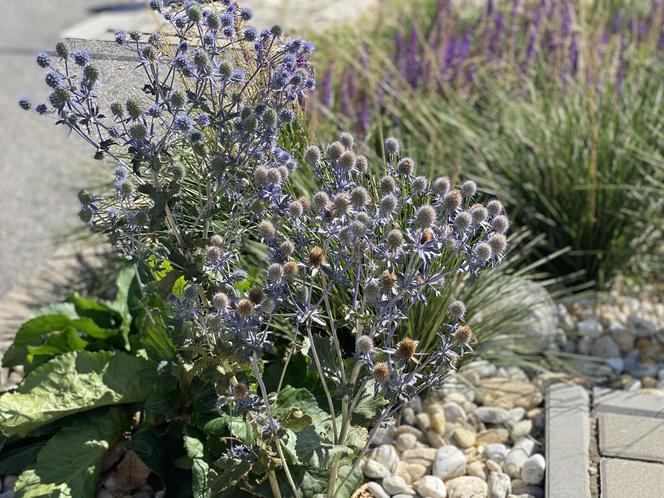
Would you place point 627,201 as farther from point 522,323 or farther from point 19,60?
point 19,60

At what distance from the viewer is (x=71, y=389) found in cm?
290

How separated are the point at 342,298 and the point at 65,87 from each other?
1219mm

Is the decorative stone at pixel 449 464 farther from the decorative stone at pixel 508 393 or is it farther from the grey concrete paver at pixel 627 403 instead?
the grey concrete paver at pixel 627 403

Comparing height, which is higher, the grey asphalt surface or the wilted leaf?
the grey asphalt surface

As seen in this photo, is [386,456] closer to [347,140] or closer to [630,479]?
[630,479]

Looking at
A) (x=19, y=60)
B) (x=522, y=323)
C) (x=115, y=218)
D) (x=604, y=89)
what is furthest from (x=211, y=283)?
(x=19, y=60)

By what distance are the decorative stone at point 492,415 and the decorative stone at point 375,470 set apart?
0.49m

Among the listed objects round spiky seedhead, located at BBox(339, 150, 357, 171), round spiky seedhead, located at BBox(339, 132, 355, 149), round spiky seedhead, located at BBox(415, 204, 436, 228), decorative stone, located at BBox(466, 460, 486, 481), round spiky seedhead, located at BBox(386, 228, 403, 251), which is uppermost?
round spiky seedhead, located at BBox(339, 132, 355, 149)

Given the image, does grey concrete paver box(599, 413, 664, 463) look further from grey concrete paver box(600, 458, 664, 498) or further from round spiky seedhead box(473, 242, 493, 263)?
round spiky seedhead box(473, 242, 493, 263)

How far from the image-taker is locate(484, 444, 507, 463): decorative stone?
3.13 metres

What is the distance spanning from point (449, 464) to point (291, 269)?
47.6 inches

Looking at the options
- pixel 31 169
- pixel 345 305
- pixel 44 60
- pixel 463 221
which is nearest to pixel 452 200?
pixel 463 221

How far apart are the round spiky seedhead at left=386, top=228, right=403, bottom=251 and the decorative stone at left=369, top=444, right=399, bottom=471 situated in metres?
1.13

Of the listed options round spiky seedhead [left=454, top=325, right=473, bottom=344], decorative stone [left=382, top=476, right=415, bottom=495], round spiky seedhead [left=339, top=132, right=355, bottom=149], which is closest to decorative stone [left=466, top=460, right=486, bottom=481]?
decorative stone [left=382, top=476, right=415, bottom=495]
